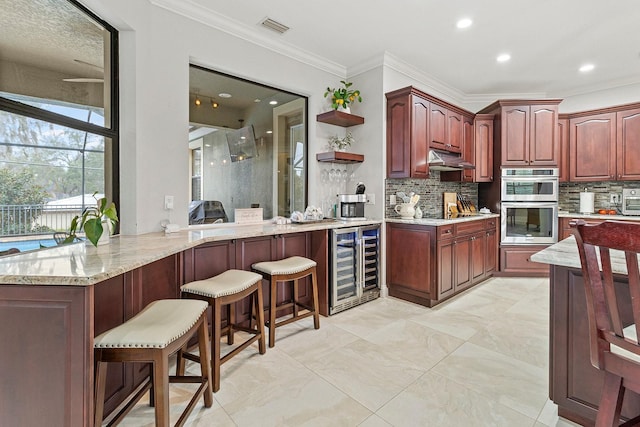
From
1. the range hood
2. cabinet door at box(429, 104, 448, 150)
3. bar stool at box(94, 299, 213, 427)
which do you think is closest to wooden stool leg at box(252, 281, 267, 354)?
bar stool at box(94, 299, 213, 427)

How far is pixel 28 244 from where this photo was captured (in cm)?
180

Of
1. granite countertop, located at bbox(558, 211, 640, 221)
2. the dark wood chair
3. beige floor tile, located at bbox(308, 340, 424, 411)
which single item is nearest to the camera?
the dark wood chair

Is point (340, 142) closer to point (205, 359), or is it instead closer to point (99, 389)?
point (205, 359)

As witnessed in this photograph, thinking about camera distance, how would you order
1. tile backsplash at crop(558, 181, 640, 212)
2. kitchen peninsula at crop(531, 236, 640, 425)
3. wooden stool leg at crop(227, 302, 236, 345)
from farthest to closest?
tile backsplash at crop(558, 181, 640, 212) < wooden stool leg at crop(227, 302, 236, 345) < kitchen peninsula at crop(531, 236, 640, 425)

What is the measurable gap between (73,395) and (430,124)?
4067 millimetres

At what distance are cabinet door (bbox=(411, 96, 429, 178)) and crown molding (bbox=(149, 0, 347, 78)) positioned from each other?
1151mm

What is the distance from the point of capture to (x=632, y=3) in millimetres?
2809

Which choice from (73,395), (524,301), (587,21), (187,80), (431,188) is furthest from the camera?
(431,188)

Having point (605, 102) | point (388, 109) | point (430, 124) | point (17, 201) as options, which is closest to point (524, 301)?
point (430, 124)

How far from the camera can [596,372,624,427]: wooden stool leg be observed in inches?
46.7

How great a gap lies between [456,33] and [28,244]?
13.4 feet

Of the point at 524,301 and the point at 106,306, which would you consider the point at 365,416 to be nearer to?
the point at 106,306

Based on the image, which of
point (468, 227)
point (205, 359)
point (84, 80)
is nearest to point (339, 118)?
point (468, 227)

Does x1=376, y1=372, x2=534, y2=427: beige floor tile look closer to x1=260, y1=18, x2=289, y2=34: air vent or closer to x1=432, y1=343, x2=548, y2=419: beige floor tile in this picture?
x1=432, y1=343, x2=548, y2=419: beige floor tile
